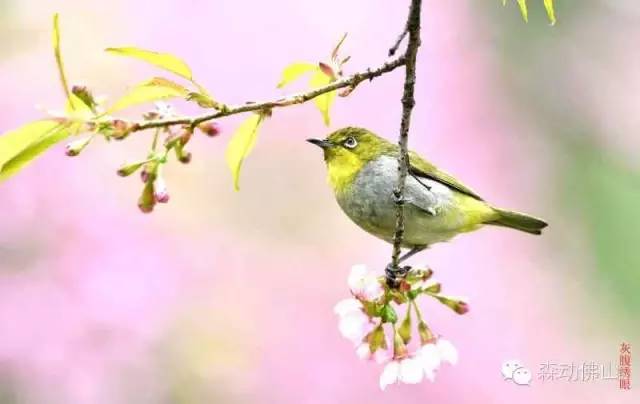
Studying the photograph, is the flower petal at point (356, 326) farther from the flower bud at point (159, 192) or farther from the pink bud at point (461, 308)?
the flower bud at point (159, 192)

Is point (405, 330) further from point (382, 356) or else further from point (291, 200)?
point (291, 200)

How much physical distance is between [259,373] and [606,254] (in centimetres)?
136

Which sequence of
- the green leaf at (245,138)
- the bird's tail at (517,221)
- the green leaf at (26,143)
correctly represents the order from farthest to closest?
1. the bird's tail at (517,221)
2. the green leaf at (245,138)
3. the green leaf at (26,143)

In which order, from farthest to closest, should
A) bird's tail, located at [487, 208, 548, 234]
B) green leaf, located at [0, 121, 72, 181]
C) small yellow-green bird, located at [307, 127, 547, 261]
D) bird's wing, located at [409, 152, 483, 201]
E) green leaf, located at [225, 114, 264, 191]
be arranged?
bird's tail, located at [487, 208, 548, 234]
bird's wing, located at [409, 152, 483, 201]
small yellow-green bird, located at [307, 127, 547, 261]
green leaf, located at [225, 114, 264, 191]
green leaf, located at [0, 121, 72, 181]

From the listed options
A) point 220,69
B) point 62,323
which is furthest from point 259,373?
point 220,69

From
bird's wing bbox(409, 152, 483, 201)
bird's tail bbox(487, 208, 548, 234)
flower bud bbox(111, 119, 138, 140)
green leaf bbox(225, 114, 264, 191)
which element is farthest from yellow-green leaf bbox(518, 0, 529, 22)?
bird's tail bbox(487, 208, 548, 234)

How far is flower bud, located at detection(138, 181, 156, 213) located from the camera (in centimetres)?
82

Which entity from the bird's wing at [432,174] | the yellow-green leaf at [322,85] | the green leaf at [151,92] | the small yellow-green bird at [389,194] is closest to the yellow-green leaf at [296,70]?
the yellow-green leaf at [322,85]

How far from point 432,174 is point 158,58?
0.90m

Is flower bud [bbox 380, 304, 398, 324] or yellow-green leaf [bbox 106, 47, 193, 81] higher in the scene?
yellow-green leaf [bbox 106, 47, 193, 81]

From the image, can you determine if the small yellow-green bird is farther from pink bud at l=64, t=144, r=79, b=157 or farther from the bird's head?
pink bud at l=64, t=144, r=79, b=157

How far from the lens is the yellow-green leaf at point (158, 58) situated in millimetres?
709

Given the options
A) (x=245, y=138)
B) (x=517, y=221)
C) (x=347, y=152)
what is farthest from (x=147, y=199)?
(x=517, y=221)

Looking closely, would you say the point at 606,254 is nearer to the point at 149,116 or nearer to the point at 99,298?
the point at 99,298
